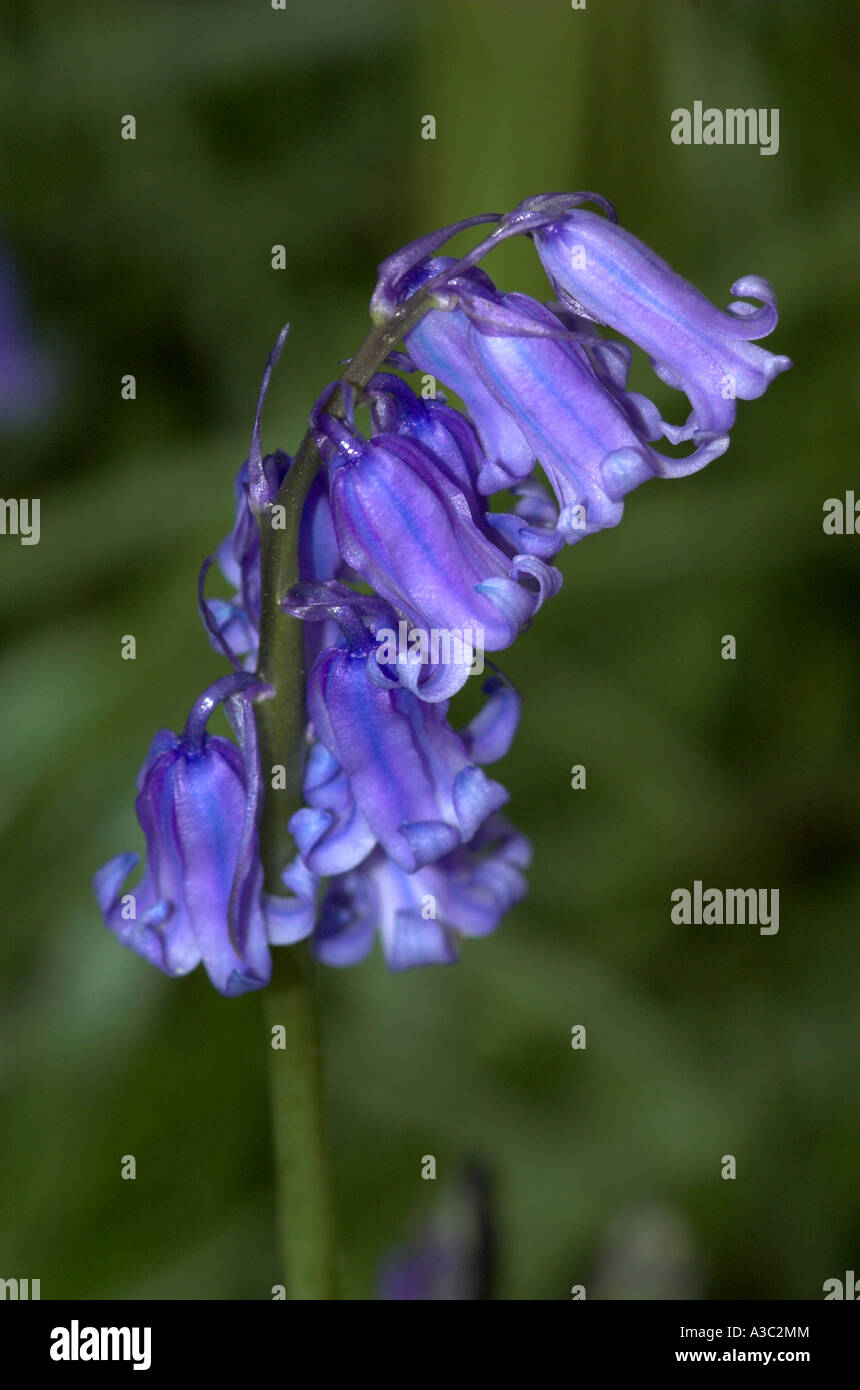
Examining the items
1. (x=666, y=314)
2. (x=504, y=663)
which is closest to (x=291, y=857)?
(x=666, y=314)

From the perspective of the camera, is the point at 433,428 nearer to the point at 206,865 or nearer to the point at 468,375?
the point at 468,375

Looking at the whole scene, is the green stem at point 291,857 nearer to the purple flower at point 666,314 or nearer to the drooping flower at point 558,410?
the drooping flower at point 558,410

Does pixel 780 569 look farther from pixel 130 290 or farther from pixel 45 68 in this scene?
pixel 45 68

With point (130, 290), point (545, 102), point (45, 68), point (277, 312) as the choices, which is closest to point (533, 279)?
point (545, 102)

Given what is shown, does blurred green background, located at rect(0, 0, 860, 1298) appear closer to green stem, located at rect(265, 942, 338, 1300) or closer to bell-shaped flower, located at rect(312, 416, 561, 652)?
green stem, located at rect(265, 942, 338, 1300)

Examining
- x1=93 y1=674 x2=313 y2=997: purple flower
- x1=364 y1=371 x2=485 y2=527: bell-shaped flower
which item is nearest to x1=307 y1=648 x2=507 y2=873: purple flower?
x1=93 y1=674 x2=313 y2=997: purple flower

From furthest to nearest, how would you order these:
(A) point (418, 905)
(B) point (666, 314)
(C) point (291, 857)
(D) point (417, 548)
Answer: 1. (A) point (418, 905)
2. (C) point (291, 857)
3. (B) point (666, 314)
4. (D) point (417, 548)
